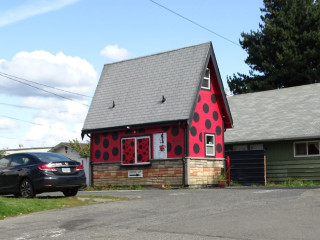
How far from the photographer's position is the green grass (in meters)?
14.1

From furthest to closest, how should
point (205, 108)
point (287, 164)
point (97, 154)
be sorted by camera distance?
point (97, 154)
point (287, 164)
point (205, 108)

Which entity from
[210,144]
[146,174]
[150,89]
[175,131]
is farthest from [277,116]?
[146,174]

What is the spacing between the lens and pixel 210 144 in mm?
26719

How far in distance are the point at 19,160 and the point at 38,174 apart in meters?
1.33

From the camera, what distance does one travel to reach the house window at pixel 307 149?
85.4 feet

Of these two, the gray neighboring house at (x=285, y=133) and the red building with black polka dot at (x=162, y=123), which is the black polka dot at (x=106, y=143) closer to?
the red building with black polka dot at (x=162, y=123)

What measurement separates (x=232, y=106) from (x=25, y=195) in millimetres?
19061

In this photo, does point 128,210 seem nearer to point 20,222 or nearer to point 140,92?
point 20,222

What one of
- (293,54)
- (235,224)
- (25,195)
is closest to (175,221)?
(235,224)

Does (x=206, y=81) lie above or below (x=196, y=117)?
above

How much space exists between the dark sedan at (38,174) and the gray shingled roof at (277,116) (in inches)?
492

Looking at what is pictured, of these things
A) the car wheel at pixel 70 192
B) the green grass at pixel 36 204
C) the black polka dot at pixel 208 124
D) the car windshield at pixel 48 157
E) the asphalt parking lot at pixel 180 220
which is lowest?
the asphalt parking lot at pixel 180 220

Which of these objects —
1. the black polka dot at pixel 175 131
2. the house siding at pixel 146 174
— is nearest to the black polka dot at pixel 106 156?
the house siding at pixel 146 174

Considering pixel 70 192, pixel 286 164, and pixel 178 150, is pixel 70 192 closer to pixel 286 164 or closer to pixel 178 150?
pixel 178 150
